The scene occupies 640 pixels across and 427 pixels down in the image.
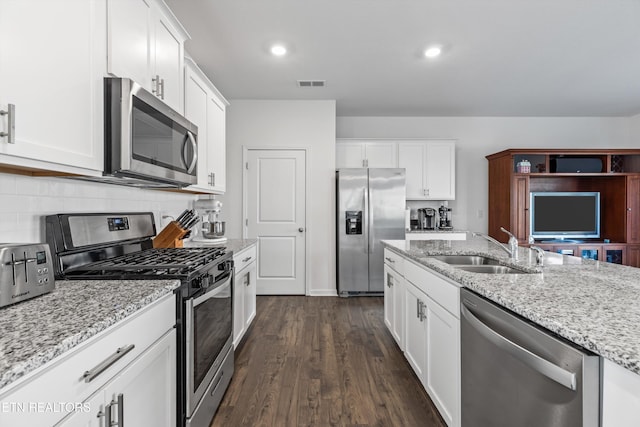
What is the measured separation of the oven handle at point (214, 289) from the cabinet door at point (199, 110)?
0.92 metres

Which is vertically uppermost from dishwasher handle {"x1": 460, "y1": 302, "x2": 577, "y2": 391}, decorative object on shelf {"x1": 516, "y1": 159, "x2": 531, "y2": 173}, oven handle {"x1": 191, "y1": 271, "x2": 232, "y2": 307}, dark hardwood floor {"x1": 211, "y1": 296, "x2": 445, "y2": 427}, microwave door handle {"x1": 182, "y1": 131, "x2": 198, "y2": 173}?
decorative object on shelf {"x1": 516, "y1": 159, "x2": 531, "y2": 173}

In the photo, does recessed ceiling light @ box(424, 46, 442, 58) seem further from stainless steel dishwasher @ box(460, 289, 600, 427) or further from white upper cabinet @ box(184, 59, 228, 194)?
stainless steel dishwasher @ box(460, 289, 600, 427)

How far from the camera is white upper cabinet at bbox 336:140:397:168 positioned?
Answer: 4734mm

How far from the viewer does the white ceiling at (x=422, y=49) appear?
2.39m

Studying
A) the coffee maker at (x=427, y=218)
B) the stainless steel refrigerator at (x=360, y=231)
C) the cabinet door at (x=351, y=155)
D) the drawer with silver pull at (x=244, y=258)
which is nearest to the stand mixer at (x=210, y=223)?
the drawer with silver pull at (x=244, y=258)

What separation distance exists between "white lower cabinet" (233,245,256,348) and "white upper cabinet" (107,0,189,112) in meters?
1.21

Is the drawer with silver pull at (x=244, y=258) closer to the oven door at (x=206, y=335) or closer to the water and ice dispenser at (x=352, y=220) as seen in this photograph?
the oven door at (x=206, y=335)

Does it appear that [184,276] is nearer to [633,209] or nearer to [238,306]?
[238,306]

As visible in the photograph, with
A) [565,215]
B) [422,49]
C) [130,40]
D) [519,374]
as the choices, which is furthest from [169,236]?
[565,215]

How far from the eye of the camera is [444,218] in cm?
488

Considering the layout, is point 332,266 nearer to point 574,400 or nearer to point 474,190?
point 474,190

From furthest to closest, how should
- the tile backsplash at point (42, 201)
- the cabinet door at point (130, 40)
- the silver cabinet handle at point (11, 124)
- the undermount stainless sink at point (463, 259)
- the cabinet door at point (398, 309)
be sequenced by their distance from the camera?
1. the cabinet door at point (398, 309)
2. the undermount stainless sink at point (463, 259)
3. the cabinet door at point (130, 40)
4. the tile backsplash at point (42, 201)
5. the silver cabinet handle at point (11, 124)

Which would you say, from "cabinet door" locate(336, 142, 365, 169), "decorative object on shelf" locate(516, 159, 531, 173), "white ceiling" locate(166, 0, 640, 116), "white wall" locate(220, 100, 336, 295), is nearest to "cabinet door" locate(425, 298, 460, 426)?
"white ceiling" locate(166, 0, 640, 116)

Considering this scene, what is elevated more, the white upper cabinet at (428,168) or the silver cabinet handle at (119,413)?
the white upper cabinet at (428,168)
